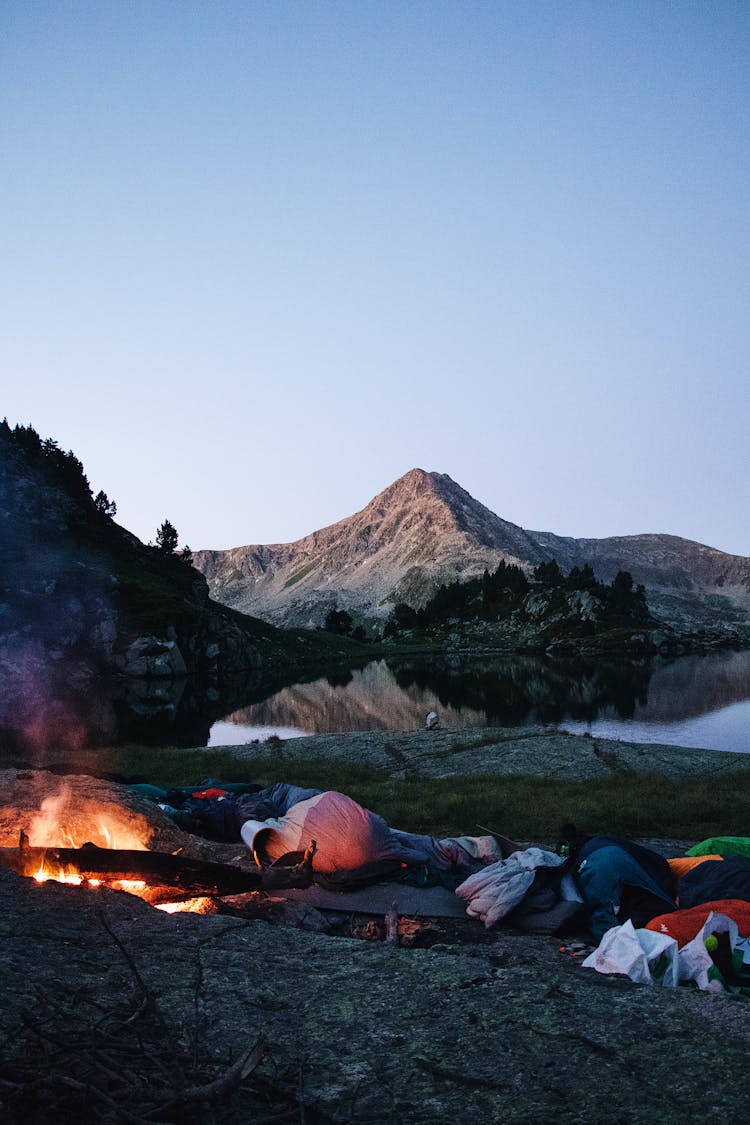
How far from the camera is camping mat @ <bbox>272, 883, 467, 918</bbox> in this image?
1112 centimetres

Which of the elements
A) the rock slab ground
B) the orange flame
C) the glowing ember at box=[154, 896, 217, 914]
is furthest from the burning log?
the rock slab ground

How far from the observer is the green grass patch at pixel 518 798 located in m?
17.8

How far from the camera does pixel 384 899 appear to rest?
11.5 metres

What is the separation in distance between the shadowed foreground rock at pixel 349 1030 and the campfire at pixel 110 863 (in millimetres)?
1655

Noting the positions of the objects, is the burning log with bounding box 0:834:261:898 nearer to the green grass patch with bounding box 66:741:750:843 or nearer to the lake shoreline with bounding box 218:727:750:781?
the green grass patch with bounding box 66:741:750:843

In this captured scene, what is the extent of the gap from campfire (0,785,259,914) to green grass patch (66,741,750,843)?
27.8ft

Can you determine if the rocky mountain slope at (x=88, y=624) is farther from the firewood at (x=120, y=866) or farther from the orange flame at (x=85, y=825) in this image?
the firewood at (x=120, y=866)

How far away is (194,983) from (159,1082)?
6.60 ft

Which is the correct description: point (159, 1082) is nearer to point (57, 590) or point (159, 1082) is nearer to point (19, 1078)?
point (19, 1078)

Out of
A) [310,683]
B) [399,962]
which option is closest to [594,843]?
[399,962]

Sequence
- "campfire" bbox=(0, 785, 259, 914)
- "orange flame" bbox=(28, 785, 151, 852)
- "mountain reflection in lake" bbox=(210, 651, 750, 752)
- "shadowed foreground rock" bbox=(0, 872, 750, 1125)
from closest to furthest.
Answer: "shadowed foreground rock" bbox=(0, 872, 750, 1125) → "campfire" bbox=(0, 785, 259, 914) → "orange flame" bbox=(28, 785, 151, 852) → "mountain reflection in lake" bbox=(210, 651, 750, 752)

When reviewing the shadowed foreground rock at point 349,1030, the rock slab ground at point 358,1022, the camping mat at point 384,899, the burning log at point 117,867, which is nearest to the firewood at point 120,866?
the burning log at point 117,867

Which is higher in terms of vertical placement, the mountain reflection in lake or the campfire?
the campfire

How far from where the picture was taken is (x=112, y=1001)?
17.8 feet
